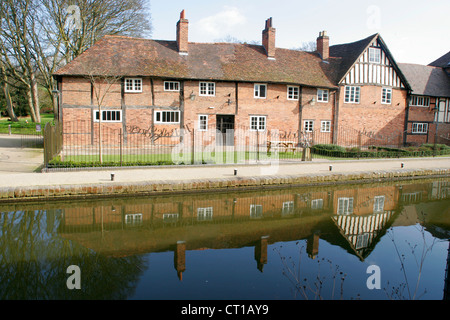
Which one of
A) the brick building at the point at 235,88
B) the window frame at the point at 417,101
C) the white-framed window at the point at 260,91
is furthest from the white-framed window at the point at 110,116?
the window frame at the point at 417,101

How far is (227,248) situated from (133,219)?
294cm

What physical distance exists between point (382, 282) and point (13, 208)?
29.9 ft

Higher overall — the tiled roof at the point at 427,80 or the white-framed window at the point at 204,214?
the tiled roof at the point at 427,80

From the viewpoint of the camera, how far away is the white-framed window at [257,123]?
2336 cm

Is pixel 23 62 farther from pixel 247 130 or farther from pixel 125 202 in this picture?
pixel 125 202

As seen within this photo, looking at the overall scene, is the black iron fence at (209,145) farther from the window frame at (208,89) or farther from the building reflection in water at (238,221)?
the building reflection in water at (238,221)

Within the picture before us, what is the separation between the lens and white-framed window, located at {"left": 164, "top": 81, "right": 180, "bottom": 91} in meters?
21.6

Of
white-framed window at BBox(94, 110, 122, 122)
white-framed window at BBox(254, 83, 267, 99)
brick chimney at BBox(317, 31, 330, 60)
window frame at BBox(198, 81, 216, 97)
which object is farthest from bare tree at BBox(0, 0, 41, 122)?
brick chimney at BBox(317, 31, 330, 60)

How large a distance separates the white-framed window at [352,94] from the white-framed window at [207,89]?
33.3 feet

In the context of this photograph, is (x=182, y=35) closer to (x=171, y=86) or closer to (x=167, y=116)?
(x=171, y=86)

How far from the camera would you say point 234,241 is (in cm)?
768

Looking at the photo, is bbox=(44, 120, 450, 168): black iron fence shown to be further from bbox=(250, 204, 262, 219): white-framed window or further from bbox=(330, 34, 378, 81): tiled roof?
bbox=(250, 204, 262, 219): white-framed window

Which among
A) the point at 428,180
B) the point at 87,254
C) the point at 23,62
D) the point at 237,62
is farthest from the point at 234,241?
the point at 23,62

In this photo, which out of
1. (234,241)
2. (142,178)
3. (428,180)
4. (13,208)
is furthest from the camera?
(428,180)
